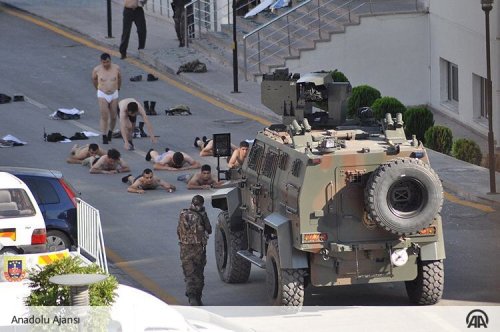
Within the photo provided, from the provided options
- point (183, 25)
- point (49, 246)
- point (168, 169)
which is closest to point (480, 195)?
point (168, 169)

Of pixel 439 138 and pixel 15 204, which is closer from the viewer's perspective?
pixel 15 204

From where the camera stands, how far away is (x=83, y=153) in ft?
98.3

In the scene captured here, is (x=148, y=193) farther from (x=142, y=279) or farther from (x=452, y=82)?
(x=452, y=82)

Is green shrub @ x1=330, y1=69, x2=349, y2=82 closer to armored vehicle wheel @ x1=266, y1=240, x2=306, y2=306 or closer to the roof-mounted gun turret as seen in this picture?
the roof-mounted gun turret

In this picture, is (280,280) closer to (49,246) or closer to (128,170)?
(49,246)

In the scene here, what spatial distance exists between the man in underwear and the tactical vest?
Result: 8928 millimetres

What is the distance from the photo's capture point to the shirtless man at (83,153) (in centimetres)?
2964

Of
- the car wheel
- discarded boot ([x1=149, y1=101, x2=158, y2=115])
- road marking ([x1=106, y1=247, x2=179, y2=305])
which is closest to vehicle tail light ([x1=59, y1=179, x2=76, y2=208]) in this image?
the car wheel

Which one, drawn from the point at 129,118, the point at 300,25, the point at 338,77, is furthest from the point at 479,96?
the point at 129,118

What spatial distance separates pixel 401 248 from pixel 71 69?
22132mm

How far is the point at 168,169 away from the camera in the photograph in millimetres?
29094

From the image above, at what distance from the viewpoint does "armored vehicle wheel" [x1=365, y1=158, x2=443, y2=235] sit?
18.6 meters

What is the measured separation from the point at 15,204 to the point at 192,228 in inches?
103

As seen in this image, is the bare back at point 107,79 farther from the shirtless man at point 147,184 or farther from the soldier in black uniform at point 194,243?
the soldier in black uniform at point 194,243
